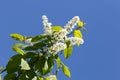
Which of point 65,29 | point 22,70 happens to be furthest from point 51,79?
point 65,29

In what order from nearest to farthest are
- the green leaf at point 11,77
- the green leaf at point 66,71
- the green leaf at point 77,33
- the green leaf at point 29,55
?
the green leaf at point 11,77, the green leaf at point 29,55, the green leaf at point 66,71, the green leaf at point 77,33

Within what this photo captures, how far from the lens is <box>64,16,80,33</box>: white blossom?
379 cm

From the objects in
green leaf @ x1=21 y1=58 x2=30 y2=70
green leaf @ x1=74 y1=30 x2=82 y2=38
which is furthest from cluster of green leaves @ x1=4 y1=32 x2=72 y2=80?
green leaf @ x1=74 y1=30 x2=82 y2=38

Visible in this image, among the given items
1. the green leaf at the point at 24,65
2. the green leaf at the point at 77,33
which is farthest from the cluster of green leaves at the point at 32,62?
the green leaf at the point at 77,33

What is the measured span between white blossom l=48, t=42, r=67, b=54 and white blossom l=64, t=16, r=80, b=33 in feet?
1.02

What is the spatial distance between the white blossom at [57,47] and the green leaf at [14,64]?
0.32m

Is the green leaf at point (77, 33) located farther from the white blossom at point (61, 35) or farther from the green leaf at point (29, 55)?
the green leaf at point (29, 55)

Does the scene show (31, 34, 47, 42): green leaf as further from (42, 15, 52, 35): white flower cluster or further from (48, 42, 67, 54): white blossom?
(48, 42, 67, 54): white blossom

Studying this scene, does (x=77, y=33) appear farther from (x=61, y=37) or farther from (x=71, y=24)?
(x=61, y=37)

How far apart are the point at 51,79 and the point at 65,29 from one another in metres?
0.57

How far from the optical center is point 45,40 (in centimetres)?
363

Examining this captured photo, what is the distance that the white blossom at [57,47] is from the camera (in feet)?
11.3

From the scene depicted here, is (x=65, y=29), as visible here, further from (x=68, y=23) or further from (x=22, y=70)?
(x=22, y=70)

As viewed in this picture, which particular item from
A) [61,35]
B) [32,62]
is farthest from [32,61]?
[61,35]
